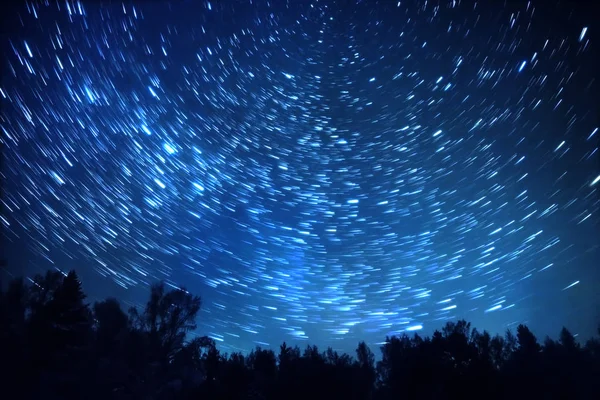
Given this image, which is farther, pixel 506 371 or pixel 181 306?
pixel 181 306

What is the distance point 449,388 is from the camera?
14.0 meters

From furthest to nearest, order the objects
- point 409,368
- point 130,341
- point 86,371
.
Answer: point 130,341 < point 86,371 < point 409,368

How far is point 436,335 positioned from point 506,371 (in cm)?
513

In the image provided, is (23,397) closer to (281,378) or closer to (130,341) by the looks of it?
(130,341)

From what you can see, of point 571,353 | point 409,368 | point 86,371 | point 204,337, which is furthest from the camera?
point 204,337

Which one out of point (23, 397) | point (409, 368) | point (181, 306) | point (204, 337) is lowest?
point (23, 397)

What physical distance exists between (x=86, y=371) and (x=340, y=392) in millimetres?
13181

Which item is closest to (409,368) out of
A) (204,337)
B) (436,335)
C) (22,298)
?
(436,335)

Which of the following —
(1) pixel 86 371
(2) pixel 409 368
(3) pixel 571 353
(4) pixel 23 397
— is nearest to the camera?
(4) pixel 23 397

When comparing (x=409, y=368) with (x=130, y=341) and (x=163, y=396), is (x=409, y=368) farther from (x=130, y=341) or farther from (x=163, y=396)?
(x=130, y=341)

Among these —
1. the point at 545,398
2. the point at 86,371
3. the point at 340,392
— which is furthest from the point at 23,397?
the point at 545,398

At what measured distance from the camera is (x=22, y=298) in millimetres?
26031

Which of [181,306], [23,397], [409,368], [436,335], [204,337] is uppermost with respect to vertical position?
[181,306]

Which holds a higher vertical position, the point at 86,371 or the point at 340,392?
the point at 86,371
